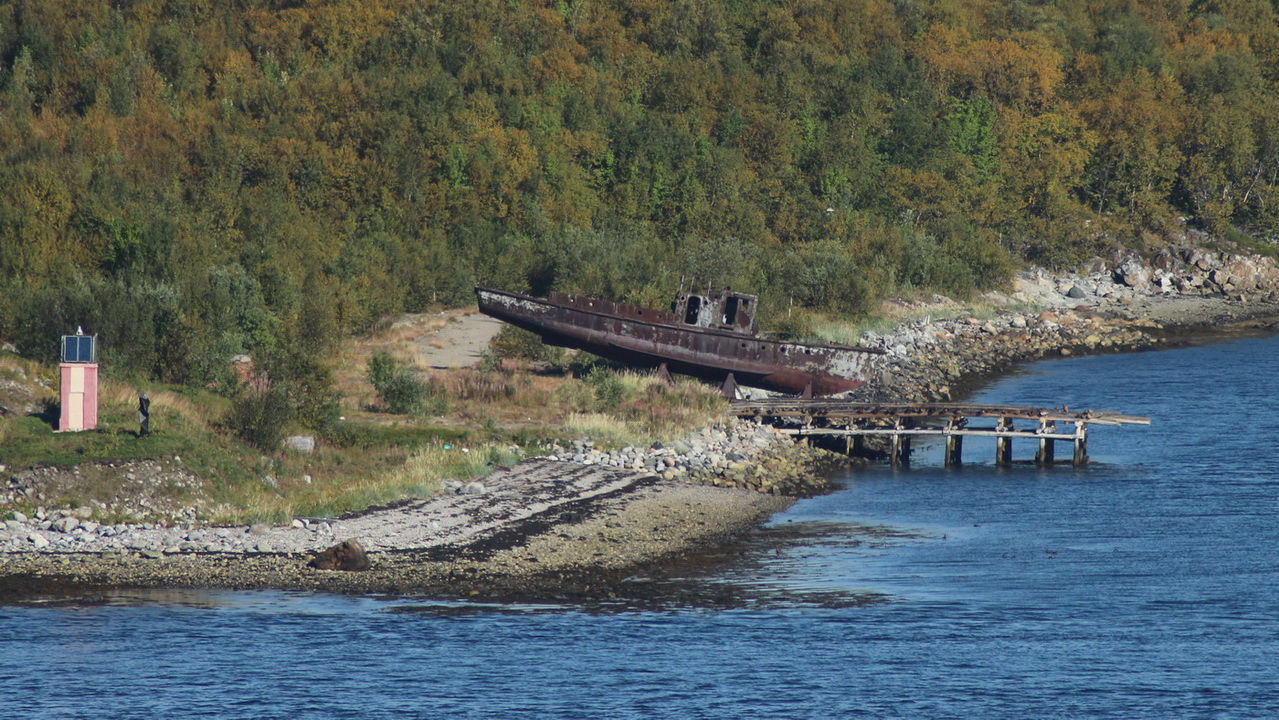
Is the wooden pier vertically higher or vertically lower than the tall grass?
higher

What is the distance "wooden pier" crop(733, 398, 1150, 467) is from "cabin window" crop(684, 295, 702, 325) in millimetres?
4042

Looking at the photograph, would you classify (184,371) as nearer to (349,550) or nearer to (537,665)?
(349,550)

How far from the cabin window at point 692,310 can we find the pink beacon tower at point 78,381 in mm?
22935

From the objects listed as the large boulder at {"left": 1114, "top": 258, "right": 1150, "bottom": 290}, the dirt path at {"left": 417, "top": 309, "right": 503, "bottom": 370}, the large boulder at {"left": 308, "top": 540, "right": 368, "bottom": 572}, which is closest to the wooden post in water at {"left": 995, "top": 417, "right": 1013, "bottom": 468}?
the dirt path at {"left": 417, "top": 309, "right": 503, "bottom": 370}

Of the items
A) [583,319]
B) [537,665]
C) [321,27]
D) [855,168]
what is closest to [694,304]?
[583,319]

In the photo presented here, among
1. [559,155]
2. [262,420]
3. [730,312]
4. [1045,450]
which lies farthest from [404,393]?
[559,155]

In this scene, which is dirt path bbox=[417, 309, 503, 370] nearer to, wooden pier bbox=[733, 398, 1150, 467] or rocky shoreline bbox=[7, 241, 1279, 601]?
wooden pier bbox=[733, 398, 1150, 467]

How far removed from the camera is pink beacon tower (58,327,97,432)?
105 feet

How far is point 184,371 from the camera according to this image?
41.0 meters

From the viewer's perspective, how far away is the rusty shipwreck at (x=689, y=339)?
49.3 meters

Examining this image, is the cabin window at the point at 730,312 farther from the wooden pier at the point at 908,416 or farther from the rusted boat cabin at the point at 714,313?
the wooden pier at the point at 908,416

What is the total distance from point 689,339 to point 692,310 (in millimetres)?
1471

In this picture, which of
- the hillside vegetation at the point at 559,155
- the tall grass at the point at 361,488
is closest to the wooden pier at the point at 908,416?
the tall grass at the point at 361,488

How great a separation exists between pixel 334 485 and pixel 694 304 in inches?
779
